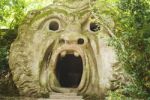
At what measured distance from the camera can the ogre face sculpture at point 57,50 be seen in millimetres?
12430

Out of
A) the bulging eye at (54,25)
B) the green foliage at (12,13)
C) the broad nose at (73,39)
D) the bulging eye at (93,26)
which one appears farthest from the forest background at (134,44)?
the green foliage at (12,13)

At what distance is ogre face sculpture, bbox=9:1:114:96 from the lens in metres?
12.4

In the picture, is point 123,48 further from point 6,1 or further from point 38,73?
point 6,1

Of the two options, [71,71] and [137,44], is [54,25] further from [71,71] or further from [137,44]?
[137,44]

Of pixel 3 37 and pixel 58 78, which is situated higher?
pixel 3 37

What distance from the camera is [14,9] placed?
49.4 ft

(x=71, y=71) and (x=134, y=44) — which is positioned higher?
(x=134, y=44)

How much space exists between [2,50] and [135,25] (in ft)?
21.2

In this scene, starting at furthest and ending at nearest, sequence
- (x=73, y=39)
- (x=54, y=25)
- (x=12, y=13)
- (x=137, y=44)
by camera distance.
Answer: (x=12, y=13)
(x=54, y=25)
(x=73, y=39)
(x=137, y=44)

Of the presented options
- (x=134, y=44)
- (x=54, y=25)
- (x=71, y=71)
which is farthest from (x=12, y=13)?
(x=134, y=44)

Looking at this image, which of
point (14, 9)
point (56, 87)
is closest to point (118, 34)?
point (56, 87)

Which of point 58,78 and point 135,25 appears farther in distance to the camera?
point 58,78

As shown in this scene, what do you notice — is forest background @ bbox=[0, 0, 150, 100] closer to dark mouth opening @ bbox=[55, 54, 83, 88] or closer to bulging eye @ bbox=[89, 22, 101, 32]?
bulging eye @ bbox=[89, 22, 101, 32]

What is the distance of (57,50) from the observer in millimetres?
12633
